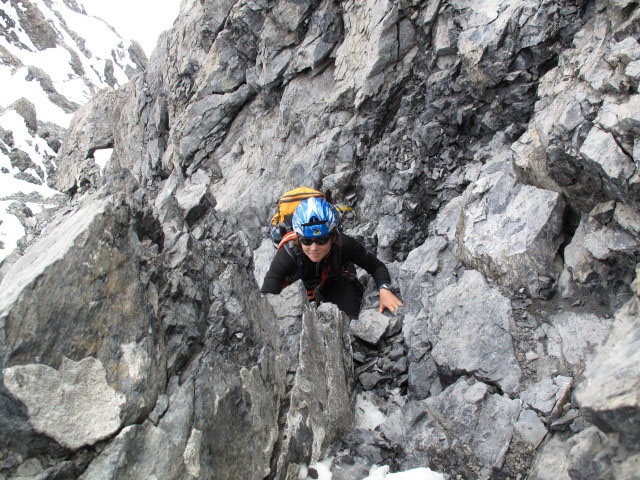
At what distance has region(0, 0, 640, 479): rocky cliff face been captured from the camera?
12.3 ft

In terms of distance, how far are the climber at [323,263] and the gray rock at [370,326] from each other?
28cm

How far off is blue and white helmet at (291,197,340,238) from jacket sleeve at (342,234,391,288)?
978 mm

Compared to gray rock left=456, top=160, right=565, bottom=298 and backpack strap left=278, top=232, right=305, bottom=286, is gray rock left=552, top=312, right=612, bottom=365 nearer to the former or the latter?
gray rock left=456, top=160, right=565, bottom=298

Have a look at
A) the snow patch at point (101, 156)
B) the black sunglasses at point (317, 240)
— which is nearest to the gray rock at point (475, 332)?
the black sunglasses at point (317, 240)

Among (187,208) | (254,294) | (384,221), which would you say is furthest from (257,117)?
(254,294)

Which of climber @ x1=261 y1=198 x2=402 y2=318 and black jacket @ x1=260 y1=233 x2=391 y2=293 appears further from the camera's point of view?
black jacket @ x1=260 y1=233 x2=391 y2=293

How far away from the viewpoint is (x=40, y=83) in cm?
8325

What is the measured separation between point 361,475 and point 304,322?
2102mm

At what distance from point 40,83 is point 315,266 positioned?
96944 mm

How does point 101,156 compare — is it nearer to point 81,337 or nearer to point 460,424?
point 81,337

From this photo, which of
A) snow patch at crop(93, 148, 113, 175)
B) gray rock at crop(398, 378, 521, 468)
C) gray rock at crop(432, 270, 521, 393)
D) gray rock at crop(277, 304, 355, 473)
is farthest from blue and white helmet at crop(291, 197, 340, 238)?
snow patch at crop(93, 148, 113, 175)

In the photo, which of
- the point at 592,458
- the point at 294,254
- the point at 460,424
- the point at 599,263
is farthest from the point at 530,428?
the point at 294,254

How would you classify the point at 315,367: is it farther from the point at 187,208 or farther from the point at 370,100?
the point at 370,100

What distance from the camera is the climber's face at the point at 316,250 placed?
802 cm
